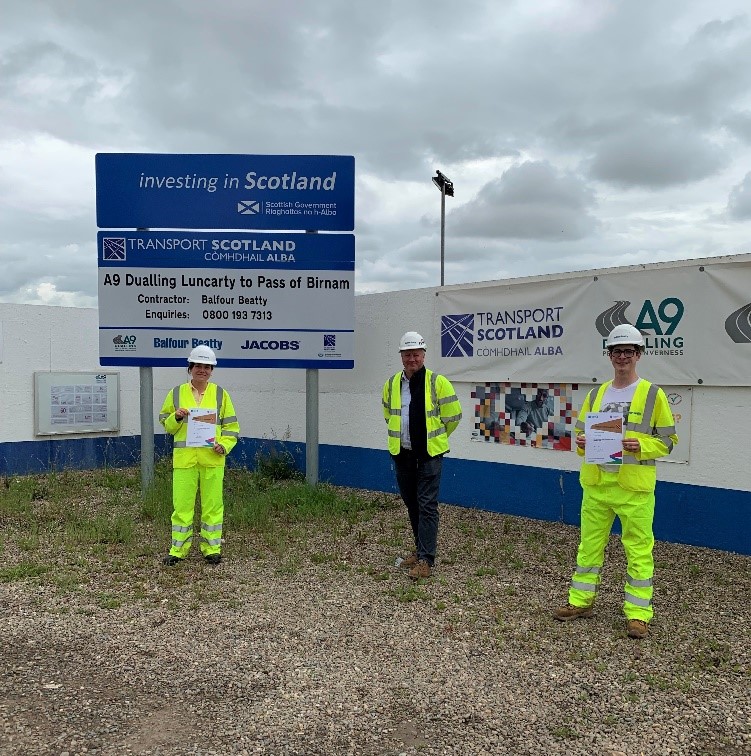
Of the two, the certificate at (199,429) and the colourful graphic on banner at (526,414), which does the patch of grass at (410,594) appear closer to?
the certificate at (199,429)

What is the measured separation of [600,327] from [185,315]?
16.8ft

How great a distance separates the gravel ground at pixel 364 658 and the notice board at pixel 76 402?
4.67 m

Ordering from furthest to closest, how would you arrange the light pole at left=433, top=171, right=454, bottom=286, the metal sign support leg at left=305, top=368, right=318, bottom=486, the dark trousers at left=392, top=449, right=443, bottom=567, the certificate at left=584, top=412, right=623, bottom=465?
the light pole at left=433, top=171, right=454, bottom=286 < the metal sign support leg at left=305, top=368, right=318, bottom=486 < the dark trousers at left=392, top=449, right=443, bottom=567 < the certificate at left=584, top=412, right=623, bottom=465

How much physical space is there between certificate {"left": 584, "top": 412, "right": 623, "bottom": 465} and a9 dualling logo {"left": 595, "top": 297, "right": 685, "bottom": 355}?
2.46 meters

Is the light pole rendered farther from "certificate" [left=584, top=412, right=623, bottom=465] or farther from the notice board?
"certificate" [left=584, top=412, right=623, bottom=465]

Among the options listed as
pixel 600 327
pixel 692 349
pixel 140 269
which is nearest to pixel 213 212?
pixel 140 269

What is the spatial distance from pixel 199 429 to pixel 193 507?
0.71 metres

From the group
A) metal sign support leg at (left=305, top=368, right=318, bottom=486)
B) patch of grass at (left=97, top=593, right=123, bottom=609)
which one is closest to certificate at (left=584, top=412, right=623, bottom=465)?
patch of grass at (left=97, top=593, right=123, bottom=609)

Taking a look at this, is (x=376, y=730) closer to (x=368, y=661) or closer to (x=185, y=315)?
(x=368, y=661)

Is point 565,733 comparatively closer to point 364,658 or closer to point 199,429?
point 364,658

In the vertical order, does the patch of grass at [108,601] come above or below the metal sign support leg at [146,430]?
below

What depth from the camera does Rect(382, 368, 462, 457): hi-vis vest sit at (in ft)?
20.2

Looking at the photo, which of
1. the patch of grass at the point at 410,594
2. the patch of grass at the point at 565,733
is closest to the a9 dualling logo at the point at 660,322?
the patch of grass at the point at 410,594

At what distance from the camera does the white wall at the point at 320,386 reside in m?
8.02
